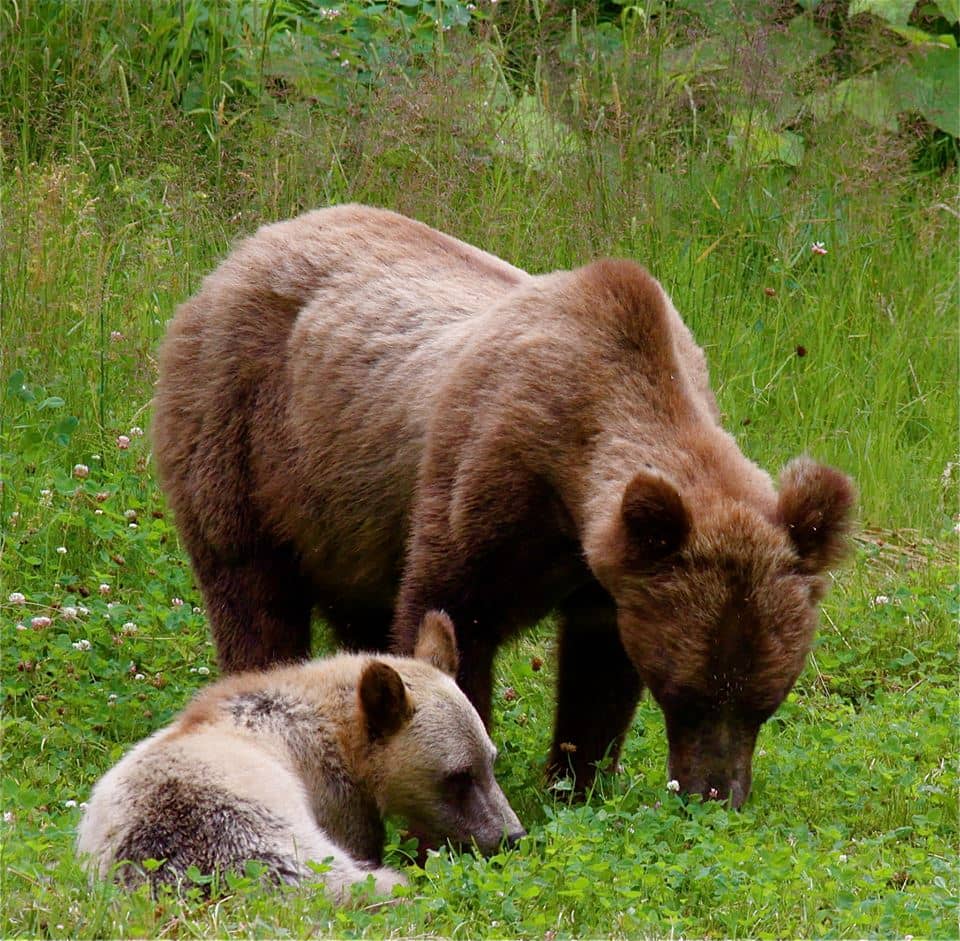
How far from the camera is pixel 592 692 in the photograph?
668 centimetres

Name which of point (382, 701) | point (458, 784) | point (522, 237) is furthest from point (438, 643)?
point (522, 237)

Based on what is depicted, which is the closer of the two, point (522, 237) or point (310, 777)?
point (310, 777)

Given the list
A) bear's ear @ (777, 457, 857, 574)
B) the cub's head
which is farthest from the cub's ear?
bear's ear @ (777, 457, 857, 574)

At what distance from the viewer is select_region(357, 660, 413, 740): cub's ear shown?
18.2ft

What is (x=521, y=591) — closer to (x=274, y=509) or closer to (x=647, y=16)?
(x=274, y=509)

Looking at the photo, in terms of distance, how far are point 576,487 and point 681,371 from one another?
666 mm

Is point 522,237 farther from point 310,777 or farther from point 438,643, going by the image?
point 310,777

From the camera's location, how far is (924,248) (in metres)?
11.4

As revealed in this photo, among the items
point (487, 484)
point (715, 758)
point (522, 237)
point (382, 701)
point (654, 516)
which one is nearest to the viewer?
point (654, 516)

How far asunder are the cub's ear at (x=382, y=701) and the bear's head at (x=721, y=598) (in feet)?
2.71

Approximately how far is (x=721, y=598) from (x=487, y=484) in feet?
3.36

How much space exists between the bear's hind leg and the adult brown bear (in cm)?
1

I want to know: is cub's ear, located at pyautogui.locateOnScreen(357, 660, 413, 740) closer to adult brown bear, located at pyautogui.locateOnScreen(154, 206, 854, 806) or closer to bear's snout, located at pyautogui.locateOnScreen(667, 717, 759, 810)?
adult brown bear, located at pyautogui.locateOnScreen(154, 206, 854, 806)

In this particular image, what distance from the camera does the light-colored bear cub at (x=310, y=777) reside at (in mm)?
4895
